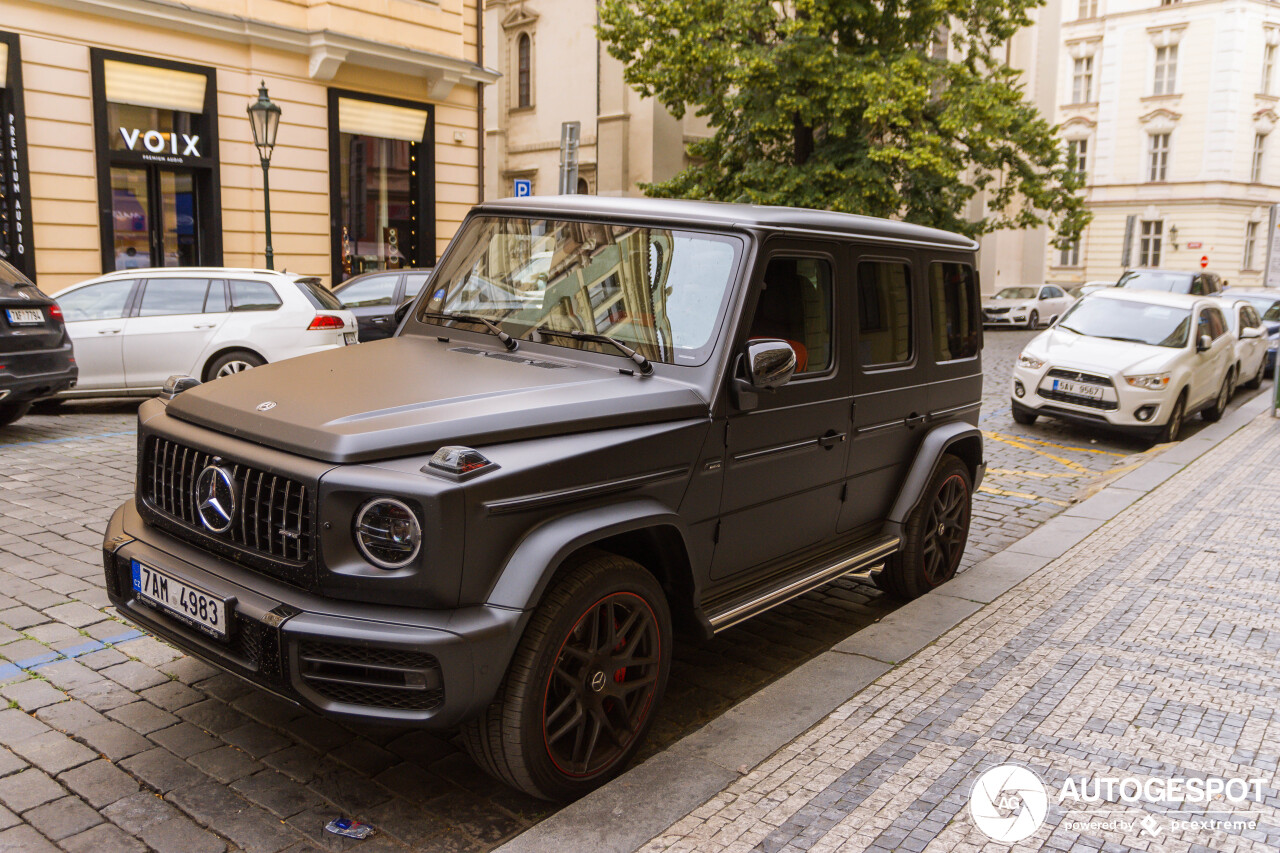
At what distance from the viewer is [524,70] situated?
35094mm

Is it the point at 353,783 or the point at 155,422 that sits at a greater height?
the point at 155,422

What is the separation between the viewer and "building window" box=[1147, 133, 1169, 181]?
5353 centimetres

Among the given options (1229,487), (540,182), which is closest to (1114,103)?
(540,182)

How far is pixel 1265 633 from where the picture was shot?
5156 mm

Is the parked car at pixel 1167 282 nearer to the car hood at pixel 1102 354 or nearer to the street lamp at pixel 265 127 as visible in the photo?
the car hood at pixel 1102 354

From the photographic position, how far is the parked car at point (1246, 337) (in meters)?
16.3

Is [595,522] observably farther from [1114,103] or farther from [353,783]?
[1114,103]

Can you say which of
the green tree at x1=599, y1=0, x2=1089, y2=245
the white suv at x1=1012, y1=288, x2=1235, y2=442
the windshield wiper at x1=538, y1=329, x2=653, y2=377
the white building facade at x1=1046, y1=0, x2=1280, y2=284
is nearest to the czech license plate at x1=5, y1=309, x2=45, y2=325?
the windshield wiper at x1=538, y1=329, x2=653, y2=377

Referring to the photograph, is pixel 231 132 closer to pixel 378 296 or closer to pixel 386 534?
pixel 378 296

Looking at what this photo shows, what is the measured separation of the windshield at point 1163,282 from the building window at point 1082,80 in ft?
127

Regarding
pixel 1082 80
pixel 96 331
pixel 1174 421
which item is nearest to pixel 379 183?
pixel 96 331

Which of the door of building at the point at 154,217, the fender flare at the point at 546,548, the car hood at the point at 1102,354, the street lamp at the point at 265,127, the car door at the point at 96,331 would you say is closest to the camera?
the fender flare at the point at 546,548

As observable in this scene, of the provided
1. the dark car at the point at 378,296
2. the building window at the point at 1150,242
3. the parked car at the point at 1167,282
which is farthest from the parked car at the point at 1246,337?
the building window at the point at 1150,242

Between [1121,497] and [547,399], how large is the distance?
6507 mm
